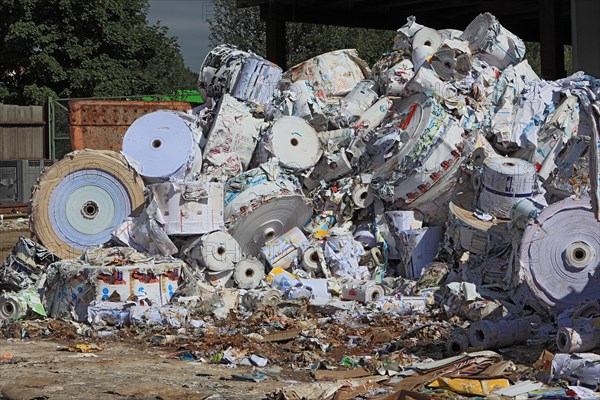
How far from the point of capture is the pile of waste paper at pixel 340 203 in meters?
9.00

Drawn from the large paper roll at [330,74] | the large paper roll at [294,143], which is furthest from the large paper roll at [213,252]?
the large paper roll at [330,74]

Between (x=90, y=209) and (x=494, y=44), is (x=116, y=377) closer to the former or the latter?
(x=90, y=209)

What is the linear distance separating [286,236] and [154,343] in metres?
2.79

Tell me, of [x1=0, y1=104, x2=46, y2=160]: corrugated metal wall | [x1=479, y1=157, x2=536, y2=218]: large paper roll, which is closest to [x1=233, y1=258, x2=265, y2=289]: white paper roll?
[x1=479, y1=157, x2=536, y2=218]: large paper roll

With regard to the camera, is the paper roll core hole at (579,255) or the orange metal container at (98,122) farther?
the orange metal container at (98,122)

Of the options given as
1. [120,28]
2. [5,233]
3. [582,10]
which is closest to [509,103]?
[5,233]

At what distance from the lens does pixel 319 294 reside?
9.89 metres

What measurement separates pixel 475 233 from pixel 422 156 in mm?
1163

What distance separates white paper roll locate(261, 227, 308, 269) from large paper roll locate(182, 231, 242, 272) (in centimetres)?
46

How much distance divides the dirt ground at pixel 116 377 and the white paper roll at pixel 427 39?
5.86 meters

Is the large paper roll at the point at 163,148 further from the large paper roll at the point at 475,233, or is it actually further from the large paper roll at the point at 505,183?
the large paper roll at the point at 505,183

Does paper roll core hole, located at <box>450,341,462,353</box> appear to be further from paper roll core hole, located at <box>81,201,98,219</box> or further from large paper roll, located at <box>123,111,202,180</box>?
paper roll core hole, located at <box>81,201,98,219</box>

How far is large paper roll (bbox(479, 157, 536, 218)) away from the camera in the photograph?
9.99m

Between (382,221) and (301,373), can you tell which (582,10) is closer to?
(301,373)
